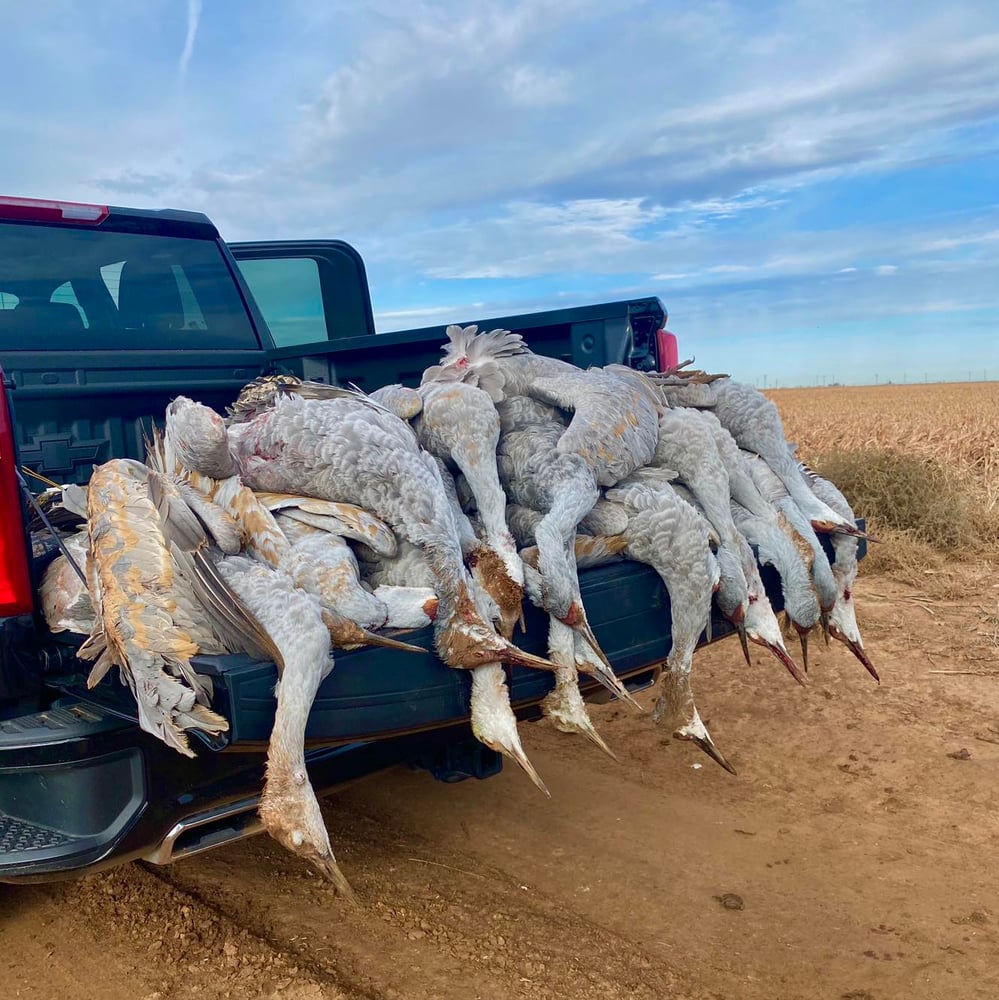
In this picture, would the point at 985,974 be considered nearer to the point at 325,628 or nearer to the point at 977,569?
the point at 325,628

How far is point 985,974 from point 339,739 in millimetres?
2049

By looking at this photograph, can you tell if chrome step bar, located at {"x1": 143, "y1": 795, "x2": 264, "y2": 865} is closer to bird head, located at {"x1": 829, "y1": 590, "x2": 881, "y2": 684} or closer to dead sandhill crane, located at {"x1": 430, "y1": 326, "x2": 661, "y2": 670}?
dead sandhill crane, located at {"x1": 430, "y1": 326, "x2": 661, "y2": 670}

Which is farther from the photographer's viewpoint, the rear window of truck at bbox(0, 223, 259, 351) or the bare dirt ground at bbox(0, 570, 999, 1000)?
the rear window of truck at bbox(0, 223, 259, 351)

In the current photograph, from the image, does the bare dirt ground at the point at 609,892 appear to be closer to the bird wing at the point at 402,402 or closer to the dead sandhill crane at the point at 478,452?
the dead sandhill crane at the point at 478,452

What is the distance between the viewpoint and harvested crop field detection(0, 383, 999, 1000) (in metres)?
2.88

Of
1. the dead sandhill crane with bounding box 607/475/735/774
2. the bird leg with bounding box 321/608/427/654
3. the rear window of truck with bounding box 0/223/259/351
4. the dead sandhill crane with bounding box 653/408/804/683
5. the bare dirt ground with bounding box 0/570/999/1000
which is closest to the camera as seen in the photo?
the bird leg with bounding box 321/608/427/654

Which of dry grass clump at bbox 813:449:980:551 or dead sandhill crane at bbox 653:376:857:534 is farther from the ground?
dead sandhill crane at bbox 653:376:857:534

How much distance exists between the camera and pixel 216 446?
2588 mm

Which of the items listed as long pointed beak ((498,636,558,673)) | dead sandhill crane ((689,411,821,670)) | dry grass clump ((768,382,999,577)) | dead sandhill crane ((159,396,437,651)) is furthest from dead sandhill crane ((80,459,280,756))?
dry grass clump ((768,382,999,577))

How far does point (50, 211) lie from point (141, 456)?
3.74 feet

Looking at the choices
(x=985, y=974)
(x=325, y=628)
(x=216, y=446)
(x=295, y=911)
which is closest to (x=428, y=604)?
(x=325, y=628)

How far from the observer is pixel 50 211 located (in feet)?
13.5

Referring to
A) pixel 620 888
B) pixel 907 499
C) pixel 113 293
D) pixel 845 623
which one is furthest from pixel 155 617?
pixel 907 499

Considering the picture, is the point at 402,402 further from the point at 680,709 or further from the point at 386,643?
the point at 680,709
